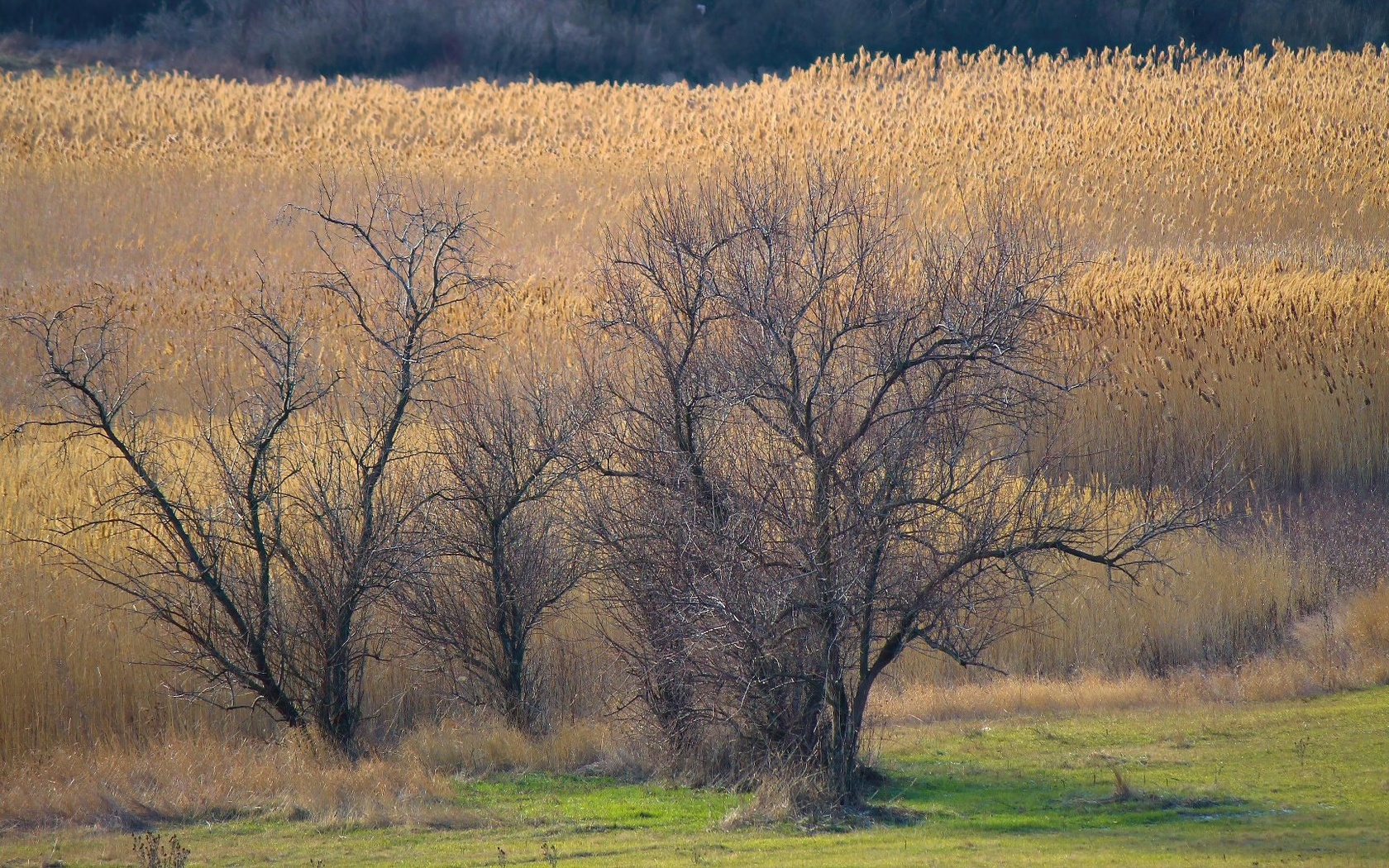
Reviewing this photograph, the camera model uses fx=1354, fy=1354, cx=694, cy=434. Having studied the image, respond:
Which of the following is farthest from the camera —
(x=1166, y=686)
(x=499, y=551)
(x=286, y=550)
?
(x=1166, y=686)

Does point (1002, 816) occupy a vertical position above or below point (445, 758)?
below

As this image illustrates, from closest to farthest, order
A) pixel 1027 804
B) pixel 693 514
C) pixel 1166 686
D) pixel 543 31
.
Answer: pixel 1027 804 → pixel 693 514 → pixel 1166 686 → pixel 543 31

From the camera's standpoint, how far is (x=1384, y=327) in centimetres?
2253

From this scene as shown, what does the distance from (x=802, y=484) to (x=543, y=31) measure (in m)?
48.8

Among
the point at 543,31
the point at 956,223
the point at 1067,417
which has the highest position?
the point at 543,31

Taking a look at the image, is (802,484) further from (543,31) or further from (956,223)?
(543,31)

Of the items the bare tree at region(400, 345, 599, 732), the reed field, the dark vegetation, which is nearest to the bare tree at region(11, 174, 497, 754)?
the dark vegetation

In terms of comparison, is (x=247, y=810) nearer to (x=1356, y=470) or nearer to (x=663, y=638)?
(x=663, y=638)

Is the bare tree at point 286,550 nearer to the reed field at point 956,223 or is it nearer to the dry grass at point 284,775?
the dry grass at point 284,775

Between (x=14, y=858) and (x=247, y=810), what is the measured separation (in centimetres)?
197

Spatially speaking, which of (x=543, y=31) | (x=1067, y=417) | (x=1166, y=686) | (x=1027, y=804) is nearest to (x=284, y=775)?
(x=1027, y=804)

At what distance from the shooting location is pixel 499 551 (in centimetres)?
1379

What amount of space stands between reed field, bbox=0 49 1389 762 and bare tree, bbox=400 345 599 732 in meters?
1.51

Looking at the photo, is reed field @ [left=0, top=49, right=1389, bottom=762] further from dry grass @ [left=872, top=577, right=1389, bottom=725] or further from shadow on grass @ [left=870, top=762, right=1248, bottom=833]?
shadow on grass @ [left=870, top=762, right=1248, bottom=833]
